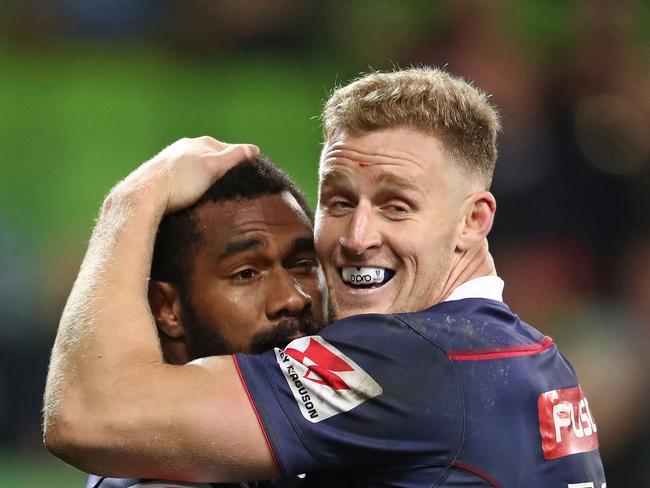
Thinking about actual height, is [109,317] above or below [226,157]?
below

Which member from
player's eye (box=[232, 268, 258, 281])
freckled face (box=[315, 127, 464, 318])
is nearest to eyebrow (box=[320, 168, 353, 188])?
freckled face (box=[315, 127, 464, 318])

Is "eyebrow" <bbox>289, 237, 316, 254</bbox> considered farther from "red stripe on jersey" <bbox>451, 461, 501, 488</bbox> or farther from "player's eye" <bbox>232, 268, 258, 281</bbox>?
"red stripe on jersey" <bbox>451, 461, 501, 488</bbox>

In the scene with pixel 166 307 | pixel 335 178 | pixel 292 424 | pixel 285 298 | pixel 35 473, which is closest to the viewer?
pixel 292 424

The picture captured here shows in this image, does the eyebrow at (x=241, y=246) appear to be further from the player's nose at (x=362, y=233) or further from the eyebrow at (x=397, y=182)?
the eyebrow at (x=397, y=182)

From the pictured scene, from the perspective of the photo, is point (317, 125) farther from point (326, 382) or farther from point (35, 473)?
point (326, 382)

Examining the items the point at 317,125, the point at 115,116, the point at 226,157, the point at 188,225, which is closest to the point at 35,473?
the point at 115,116

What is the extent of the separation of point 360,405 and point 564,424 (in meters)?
0.63

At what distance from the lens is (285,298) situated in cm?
324

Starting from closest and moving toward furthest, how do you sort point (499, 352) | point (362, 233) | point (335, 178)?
point (499, 352), point (362, 233), point (335, 178)

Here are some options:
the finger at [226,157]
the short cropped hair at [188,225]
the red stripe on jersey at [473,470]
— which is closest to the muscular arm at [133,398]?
the short cropped hair at [188,225]

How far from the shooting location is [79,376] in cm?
279

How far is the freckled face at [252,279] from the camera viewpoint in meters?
3.23

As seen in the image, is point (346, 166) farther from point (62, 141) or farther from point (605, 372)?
point (62, 141)

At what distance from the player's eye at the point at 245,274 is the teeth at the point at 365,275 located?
1.15ft
